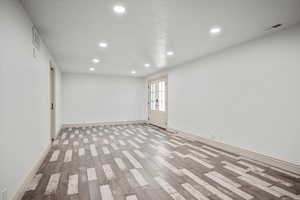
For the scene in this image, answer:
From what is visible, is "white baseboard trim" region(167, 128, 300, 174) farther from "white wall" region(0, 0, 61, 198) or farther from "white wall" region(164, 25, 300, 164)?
"white wall" region(0, 0, 61, 198)

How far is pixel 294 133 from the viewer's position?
265cm

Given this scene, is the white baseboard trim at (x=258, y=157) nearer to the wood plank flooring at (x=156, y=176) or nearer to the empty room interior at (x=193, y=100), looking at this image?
the empty room interior at (x=193, y=100)

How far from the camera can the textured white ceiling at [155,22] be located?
2066 millimetres

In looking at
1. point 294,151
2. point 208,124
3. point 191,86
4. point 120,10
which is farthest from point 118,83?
point 294,151

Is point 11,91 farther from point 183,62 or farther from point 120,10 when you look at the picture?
point 183,62

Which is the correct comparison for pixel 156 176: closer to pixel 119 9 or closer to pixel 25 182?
pixel 25 182

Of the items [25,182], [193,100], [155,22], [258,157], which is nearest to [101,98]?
[193,100]

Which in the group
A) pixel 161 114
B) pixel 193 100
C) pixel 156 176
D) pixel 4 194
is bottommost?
pixel 156 176

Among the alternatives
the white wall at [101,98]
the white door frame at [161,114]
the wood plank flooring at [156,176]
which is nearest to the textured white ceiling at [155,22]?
the wood plank flooring at [156,176]

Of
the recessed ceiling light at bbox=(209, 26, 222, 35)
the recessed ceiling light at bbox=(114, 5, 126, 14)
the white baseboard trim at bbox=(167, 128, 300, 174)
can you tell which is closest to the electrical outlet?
the recessed ceiling light at bbox=(114, 5, 126, 14)

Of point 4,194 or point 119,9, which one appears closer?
point 4,194

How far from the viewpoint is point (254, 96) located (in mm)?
3238

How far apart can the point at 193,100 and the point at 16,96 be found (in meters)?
4.32

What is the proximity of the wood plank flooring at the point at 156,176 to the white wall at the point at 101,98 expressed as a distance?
11.5ft
